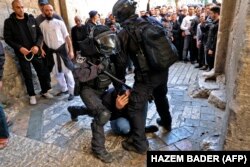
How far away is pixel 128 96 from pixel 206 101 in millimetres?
2116

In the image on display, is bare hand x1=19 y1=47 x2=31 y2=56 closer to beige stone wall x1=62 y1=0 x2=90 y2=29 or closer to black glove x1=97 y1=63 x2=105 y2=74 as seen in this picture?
beige stone wall x1=62 y1=0 x2=90 y2=29

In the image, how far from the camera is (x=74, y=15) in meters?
6.35

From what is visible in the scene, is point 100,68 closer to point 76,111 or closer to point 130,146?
point 130,146

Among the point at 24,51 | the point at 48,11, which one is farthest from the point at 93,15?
the point at 24,51

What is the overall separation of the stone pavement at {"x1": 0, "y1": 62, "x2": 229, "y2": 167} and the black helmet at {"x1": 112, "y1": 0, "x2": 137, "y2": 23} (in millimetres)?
1533

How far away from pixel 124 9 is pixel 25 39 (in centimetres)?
258

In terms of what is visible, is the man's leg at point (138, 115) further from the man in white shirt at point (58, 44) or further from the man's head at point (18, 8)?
the man's head at point (18, 8)

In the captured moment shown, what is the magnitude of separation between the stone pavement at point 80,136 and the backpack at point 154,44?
0.92 m

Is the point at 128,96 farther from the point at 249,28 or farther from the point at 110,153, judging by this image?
the point at 249,28

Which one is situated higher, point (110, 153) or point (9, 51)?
point (9, 51)

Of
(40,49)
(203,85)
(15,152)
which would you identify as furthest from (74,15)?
(15,152)

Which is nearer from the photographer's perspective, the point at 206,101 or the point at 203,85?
the point at 206,101

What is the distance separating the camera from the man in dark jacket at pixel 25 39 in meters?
4.27

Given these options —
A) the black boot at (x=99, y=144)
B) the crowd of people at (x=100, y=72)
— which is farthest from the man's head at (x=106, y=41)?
the black boot at (x=99, y=144)
